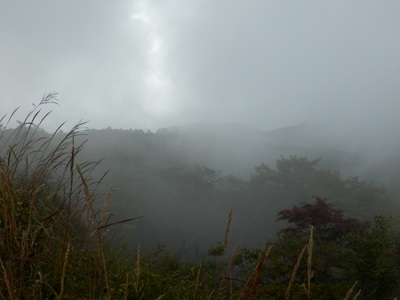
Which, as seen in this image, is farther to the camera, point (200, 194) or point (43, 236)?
point (200, 194)

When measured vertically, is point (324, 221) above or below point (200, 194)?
above

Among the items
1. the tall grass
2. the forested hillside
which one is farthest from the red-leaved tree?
the forested hillside

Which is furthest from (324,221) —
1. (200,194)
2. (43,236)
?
(200,194)

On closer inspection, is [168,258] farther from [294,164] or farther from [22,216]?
[294,164]

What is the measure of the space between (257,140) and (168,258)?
49.4m

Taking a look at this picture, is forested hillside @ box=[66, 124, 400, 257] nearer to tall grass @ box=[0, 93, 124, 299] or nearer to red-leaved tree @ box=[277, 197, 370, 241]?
red-leaved tree @ box=[277, 197, 370, 241]

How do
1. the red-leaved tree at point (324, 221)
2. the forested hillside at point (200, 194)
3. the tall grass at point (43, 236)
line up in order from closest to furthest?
the tall grass at point (43, 236)
the red-leaved tree at point (324, 221)
the forested hillside at point (200, 194)

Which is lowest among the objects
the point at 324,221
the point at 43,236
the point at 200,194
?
the point at 200,194

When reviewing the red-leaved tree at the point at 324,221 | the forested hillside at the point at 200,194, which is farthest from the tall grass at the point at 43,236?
the forested hillside at the point at 200,194

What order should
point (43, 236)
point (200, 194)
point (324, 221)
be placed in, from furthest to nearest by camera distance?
point (200, 194), point (324, 221), point (43, 236)

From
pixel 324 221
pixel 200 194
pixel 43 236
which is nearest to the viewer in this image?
pixel 43 236

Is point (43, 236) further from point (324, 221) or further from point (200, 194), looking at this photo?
point (200, 194)

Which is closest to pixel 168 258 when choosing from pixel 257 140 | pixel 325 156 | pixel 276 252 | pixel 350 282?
pixel 276 252

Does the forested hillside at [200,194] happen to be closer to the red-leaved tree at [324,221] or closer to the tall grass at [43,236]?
the red-leaved tree at [324,221]
